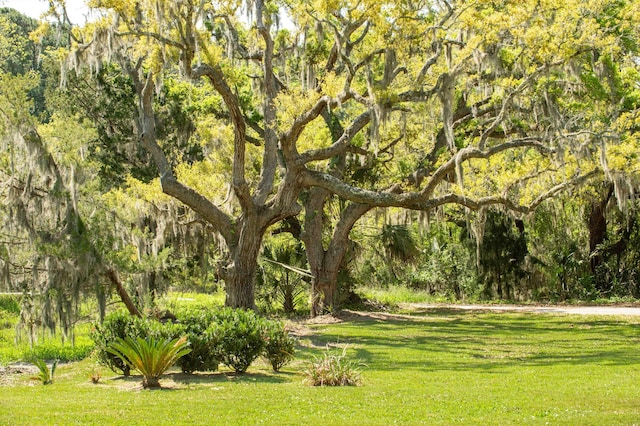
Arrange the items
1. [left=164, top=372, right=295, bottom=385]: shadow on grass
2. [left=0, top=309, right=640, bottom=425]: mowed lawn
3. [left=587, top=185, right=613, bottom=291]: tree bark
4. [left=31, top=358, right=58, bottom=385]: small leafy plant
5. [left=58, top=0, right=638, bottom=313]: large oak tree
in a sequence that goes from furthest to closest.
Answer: [left=587, top=185, right=613, bottom=291]: tree bark, [left=58, top=0, right=638, bottom=313]: large oak tree, [left=31, top=358, right=58, bottom=385]: small leafy plant, [left=164, top=372, right=295, bottom=385]: shadow on grass, [left=0, top=309, right=640, bottom=425]: mowed lawn

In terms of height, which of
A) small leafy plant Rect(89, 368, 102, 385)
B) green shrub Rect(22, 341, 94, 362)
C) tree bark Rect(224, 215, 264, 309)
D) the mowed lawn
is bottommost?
the mowed lawn

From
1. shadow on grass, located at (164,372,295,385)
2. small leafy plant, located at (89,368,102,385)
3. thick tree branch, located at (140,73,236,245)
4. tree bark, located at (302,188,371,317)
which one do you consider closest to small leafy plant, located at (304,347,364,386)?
shadow on grass, located at (164,372,295,385)

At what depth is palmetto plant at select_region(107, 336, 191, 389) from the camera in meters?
11.6

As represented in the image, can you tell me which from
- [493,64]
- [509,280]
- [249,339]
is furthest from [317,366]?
[509,280]

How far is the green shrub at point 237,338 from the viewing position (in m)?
12.8

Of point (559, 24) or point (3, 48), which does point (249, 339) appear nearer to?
point (559, 24)

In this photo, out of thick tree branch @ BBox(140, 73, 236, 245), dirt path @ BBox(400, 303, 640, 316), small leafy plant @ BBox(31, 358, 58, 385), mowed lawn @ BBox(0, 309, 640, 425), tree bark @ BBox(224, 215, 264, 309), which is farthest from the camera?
dirt path @ BBox(400, 303, 640, 316)

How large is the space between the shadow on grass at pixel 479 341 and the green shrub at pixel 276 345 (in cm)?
172

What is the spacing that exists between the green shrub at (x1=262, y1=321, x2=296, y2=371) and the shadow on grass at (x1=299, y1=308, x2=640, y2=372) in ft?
5.65

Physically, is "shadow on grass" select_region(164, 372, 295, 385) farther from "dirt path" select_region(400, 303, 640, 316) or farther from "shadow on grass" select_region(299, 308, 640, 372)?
"dirt path" select_region(400, 303, 640, 316)

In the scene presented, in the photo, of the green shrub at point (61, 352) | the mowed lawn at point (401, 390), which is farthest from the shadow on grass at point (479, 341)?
the green shrub at point (61, 352)

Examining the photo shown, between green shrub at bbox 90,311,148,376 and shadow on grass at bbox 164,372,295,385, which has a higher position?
green shrub at bbox 90,311,148,376

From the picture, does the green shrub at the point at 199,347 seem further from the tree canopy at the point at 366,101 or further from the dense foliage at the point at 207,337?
the tree canopy at the point at 366,101

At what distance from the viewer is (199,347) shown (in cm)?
1280
